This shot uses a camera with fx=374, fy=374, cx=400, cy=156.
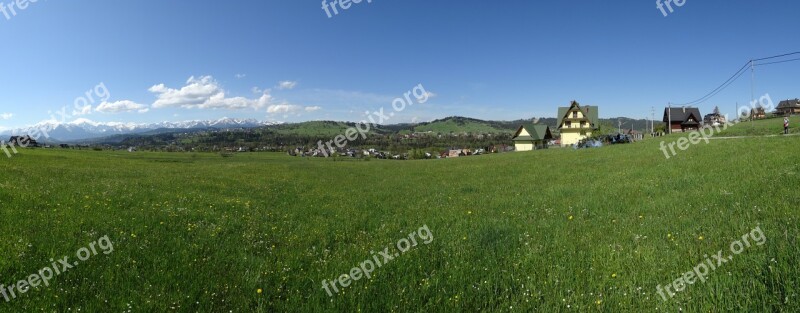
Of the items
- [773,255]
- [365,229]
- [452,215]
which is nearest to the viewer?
[773,255]

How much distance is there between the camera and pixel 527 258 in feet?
24.0

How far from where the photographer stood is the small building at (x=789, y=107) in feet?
383

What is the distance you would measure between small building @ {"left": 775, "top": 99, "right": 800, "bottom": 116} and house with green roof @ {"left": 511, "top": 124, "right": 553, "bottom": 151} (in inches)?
3425

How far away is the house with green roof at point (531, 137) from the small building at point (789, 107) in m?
87.0

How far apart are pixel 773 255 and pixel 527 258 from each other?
3654 mm

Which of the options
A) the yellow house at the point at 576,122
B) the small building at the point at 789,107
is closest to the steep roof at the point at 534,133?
the yellow house at the point at 576,122

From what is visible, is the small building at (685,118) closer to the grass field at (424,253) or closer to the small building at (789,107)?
the small building at (789,107)

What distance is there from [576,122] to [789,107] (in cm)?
9316

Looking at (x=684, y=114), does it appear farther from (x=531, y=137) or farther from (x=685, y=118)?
(x=531, y=137)

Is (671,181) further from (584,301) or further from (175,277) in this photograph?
(175,277)

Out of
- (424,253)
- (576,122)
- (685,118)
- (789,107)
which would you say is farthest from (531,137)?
(789,107)

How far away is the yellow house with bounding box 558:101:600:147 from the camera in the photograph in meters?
84.9

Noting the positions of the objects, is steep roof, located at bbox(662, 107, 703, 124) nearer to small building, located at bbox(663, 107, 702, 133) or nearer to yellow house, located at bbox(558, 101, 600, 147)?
small building, located at bbox(663, 107, 702, 133)

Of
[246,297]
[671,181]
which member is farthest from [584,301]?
[671,181]
